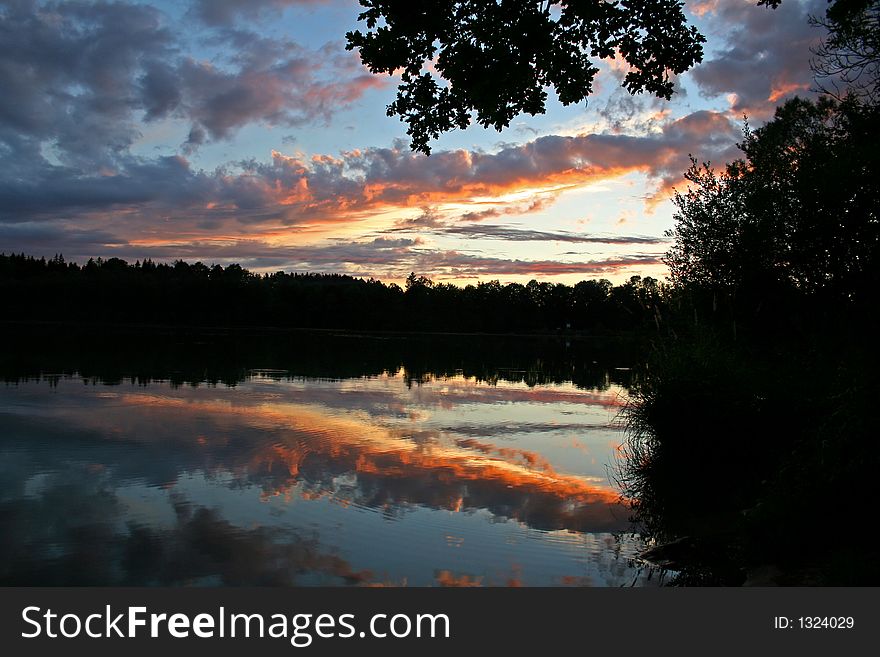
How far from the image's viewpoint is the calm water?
7.21 meters

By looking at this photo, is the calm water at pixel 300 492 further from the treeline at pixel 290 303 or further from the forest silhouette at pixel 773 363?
the treeline at pixel 290 303

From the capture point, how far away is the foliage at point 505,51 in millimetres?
6840

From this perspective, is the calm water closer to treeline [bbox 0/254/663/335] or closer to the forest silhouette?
the forest silhouette

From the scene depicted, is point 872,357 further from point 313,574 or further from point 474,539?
point 313,574

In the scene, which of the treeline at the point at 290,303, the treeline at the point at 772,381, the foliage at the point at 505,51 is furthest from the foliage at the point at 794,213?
the treeline at the point at 290,303

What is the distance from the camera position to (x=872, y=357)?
691 cm

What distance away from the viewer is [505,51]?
6.93 metres

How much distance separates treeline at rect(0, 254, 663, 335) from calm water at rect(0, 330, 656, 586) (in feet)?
277

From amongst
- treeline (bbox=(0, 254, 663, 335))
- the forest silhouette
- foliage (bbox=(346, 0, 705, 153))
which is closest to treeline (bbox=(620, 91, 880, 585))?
the forest silhouette

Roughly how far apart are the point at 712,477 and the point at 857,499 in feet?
16.0

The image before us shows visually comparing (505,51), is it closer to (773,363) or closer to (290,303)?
(773,363)

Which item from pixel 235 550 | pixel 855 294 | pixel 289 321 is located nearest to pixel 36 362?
pixel 235 550

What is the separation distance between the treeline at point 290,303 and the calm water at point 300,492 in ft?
277

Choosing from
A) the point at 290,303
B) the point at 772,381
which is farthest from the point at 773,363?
the point at 290,303
